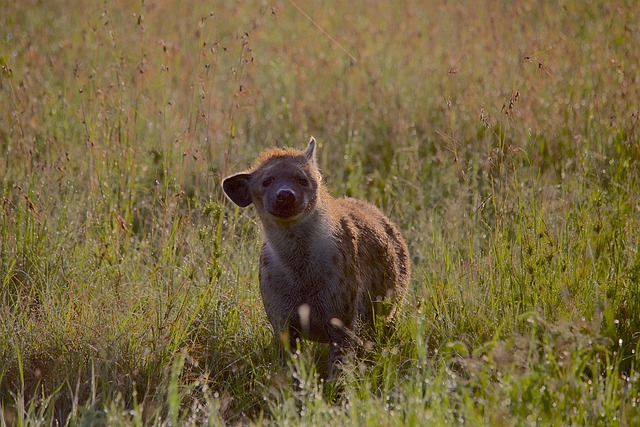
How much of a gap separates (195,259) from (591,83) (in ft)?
11.8

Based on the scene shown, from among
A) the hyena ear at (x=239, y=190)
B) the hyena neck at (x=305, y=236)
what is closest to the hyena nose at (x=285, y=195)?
the hyena neck at (x=305, y=236)

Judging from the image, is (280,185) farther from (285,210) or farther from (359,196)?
(359,196)

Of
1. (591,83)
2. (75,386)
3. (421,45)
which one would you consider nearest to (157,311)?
(75,386)

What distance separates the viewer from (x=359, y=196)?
22.7 feet

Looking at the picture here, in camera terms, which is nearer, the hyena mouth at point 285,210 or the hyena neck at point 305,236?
the hyena mouth at point 285,210

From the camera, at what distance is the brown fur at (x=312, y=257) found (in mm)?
4793

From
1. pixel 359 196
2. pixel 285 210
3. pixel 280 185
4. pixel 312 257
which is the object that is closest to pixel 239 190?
pixel 280 185

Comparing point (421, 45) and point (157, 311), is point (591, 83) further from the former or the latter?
point (157, 311)

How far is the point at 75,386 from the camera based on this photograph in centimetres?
444

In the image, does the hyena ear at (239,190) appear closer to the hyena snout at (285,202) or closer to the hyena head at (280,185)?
the hyena head at (280,185)

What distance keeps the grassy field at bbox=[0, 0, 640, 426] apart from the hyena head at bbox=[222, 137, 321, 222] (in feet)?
0.77

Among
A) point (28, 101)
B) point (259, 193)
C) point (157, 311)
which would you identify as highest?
point (28, 101)

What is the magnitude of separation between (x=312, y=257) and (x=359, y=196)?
2059mm

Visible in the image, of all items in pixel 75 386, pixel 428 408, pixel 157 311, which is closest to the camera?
pixel 428 408
